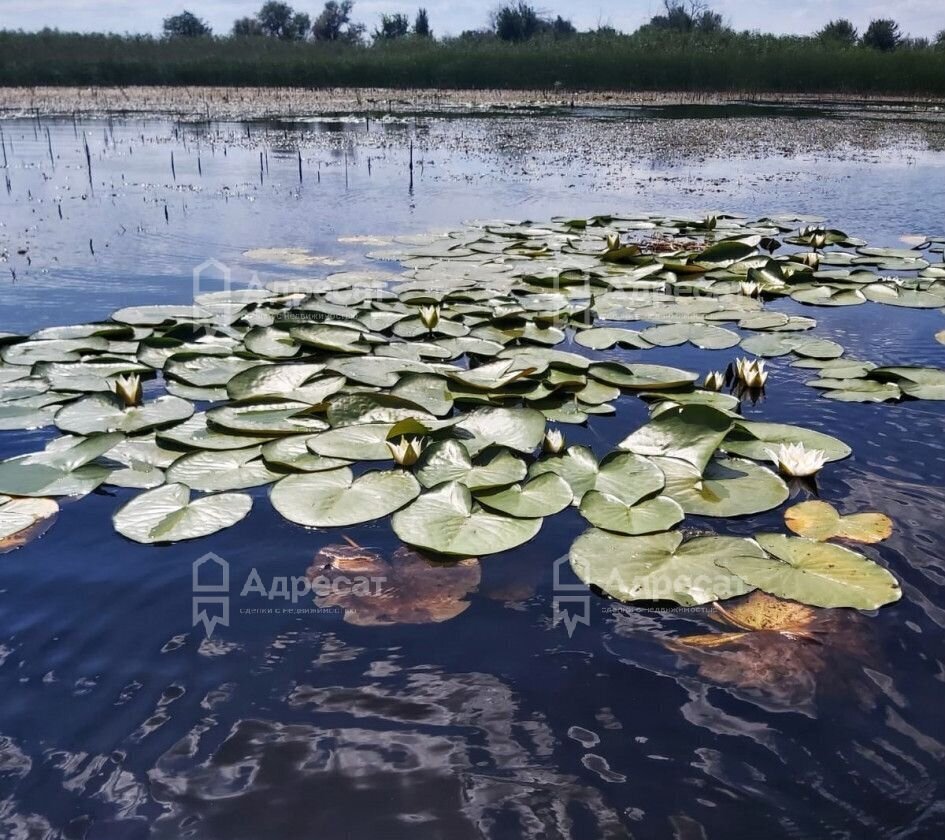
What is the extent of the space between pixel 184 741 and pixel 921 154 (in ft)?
38.8

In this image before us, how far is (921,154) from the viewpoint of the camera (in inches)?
408

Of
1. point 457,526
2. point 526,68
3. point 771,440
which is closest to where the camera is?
point 457,526

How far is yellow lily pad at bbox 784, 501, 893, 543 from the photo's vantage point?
200cm

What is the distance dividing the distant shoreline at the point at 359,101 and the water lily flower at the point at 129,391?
591 inches

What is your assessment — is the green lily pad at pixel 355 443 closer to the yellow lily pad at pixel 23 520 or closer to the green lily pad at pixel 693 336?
the yellow lily pad at pixel 23 520

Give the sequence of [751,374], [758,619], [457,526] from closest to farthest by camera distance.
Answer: [758,619] < [457,526] < [751,374]

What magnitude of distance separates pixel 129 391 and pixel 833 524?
2.27 meters

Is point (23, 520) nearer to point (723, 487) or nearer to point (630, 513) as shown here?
point (630, 513)

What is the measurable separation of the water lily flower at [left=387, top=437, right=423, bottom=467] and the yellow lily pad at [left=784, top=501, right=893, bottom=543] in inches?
41.2

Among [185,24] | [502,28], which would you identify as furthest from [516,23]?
[185,24]

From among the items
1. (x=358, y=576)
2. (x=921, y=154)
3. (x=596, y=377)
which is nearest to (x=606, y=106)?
(x=921, y=154)

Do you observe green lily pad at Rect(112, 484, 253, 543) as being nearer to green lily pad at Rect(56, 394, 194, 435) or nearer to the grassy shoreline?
green lily pad at Rect(56, 394, 194, 435)

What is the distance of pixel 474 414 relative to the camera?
8.43 ft

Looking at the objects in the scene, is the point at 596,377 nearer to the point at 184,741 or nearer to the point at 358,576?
the point at 358,576
